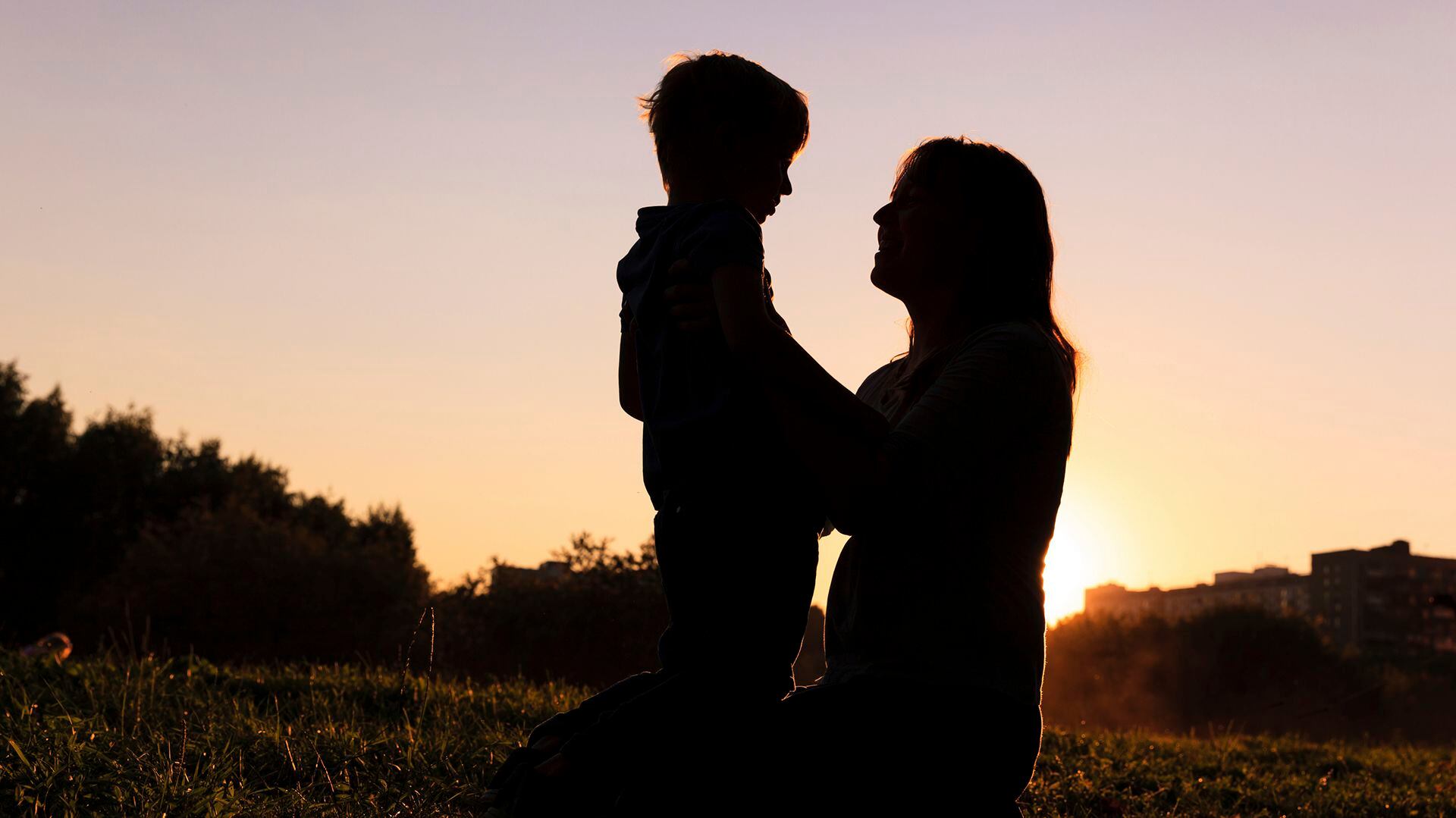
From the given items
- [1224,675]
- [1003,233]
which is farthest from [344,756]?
[1224,675]

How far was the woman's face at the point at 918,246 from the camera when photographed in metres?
3.12

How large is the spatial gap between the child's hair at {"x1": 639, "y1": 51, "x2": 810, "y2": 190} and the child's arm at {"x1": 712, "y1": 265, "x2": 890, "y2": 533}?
600mm

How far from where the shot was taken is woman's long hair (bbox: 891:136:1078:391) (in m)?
3.10

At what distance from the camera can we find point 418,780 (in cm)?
471

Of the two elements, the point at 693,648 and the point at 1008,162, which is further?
the point at 1008,162

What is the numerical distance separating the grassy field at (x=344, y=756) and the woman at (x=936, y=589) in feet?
5.67

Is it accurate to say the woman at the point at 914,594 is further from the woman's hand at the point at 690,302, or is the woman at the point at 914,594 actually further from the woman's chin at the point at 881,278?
the woman's chin at the point at 881,278

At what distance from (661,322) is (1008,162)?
1012 mm

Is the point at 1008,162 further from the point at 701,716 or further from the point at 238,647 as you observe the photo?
the point at 238,647

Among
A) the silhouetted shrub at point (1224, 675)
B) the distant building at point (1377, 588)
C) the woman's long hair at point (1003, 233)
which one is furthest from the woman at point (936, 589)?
the distant building at point (1377, 588)

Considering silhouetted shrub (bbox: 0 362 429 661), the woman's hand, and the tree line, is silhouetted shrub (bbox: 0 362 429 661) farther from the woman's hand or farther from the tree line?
the woman's hand

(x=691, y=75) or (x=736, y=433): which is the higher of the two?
(x=691, y=75)

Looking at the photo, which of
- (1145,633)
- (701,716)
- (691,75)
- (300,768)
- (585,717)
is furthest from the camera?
(1145,633)

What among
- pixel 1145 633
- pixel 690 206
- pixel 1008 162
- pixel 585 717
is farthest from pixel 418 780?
pixel 1145 633
